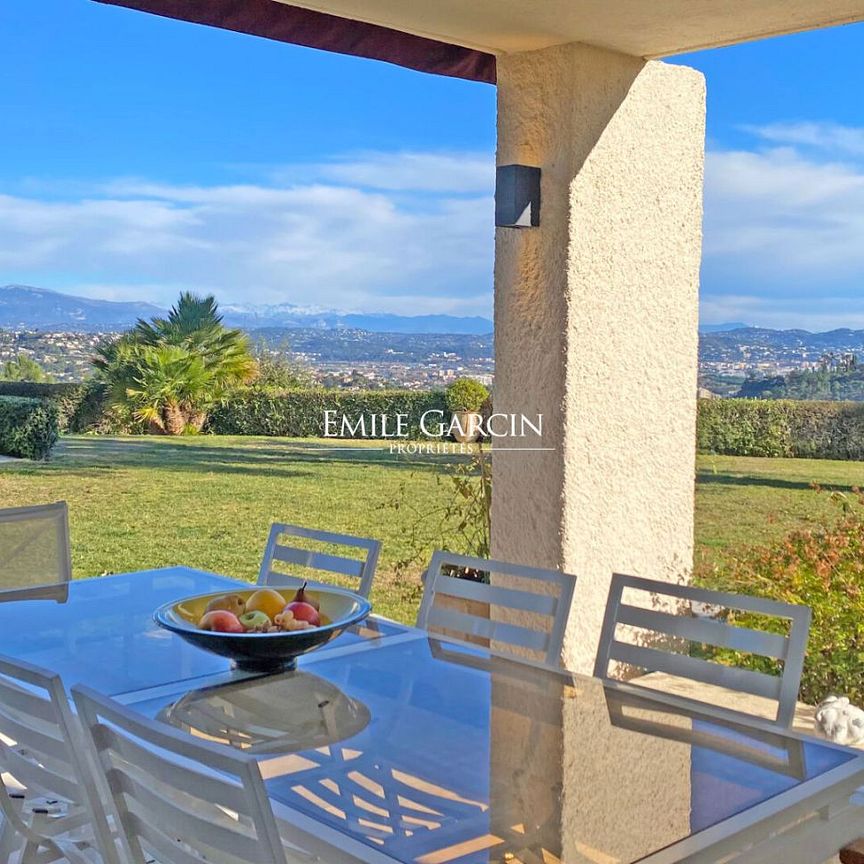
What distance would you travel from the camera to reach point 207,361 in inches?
271

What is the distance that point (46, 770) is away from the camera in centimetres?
178

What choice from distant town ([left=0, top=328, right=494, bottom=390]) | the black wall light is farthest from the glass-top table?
distant town ([left=0, top=328, right=494, bottom=390])

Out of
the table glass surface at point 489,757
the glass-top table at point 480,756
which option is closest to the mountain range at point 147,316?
the glass-top table at point 480,756

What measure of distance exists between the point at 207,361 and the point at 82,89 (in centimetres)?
201

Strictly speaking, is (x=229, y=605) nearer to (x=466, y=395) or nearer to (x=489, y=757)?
(x=489, y=757)

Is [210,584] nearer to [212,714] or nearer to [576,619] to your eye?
[212,714]

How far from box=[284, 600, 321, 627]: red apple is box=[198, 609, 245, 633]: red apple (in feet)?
0.37

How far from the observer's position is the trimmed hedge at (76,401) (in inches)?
254

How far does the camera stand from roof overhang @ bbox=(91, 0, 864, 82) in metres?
3.17

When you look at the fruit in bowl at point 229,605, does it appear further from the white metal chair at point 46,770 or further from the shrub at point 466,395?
the shrub at point 466,395

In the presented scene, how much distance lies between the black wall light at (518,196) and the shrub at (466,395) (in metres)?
3.40

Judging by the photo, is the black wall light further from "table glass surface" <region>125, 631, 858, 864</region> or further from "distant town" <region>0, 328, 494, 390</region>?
"distant town" <region>0, 328, 494, 390</region>

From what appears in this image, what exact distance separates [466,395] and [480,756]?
5538mm

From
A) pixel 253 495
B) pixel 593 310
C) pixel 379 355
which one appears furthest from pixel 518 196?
pixel 253 495
